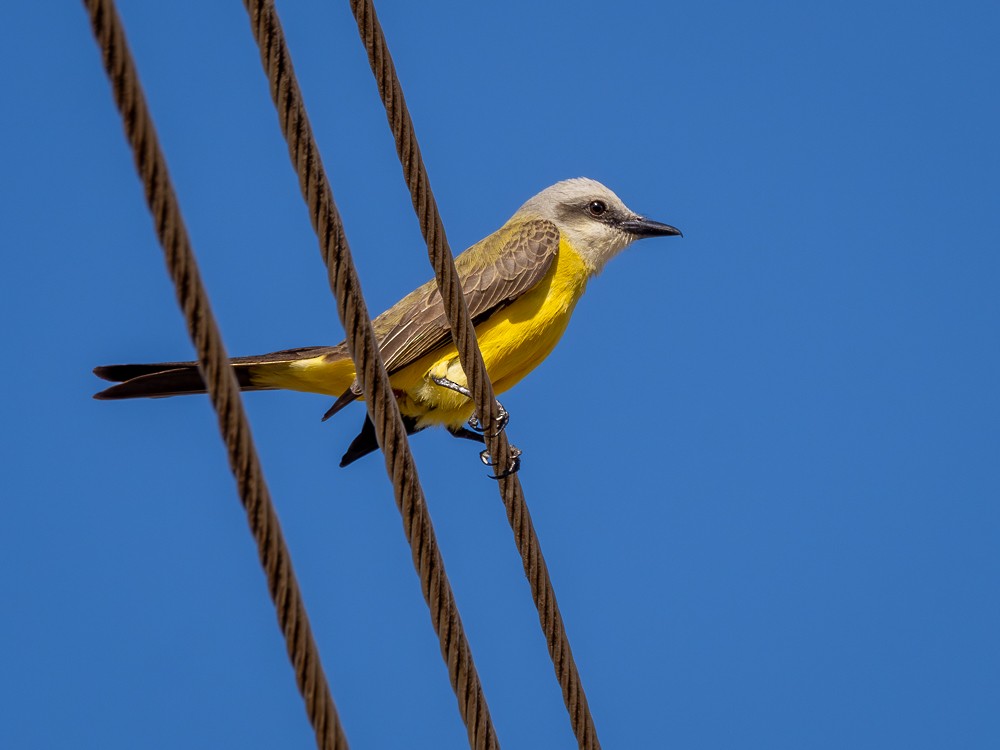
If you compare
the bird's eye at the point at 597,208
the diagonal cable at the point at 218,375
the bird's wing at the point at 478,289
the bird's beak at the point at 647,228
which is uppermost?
the bird's eye at the point at 597,208

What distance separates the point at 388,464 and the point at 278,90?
93 cm

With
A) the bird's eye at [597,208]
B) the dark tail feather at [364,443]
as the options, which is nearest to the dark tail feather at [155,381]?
the dark tail feather at [364,443]

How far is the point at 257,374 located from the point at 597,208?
226 cm

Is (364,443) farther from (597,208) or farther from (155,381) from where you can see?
(597,208)

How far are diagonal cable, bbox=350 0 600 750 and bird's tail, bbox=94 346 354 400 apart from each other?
6.26ft

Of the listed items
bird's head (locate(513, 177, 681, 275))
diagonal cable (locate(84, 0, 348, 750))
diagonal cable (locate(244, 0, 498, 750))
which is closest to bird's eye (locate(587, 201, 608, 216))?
bird's head (locate(513, 177, 681, 275))

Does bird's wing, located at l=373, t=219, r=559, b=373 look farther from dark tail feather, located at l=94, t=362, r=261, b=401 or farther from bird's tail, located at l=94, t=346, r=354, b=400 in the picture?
dark tail feather, located at l=94, t=362, r=261, b=401

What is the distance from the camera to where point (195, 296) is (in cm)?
204

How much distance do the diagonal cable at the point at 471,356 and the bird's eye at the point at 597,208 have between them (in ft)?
10.3

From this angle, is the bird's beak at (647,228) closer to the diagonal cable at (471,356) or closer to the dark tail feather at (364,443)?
the dark tail feather at (364,443)

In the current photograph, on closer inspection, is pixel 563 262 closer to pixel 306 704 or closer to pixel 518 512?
pixel 518 512

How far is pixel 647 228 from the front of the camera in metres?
6.89

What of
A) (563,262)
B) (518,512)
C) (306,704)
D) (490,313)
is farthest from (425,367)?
(306,704)

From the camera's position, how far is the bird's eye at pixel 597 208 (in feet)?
22.6
